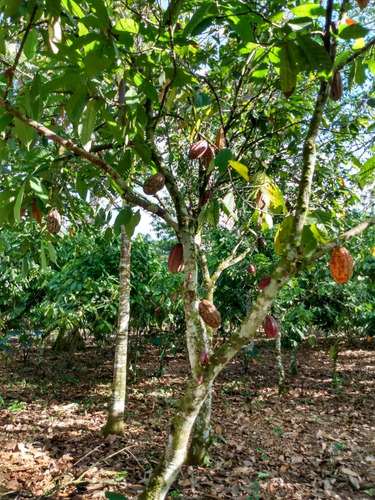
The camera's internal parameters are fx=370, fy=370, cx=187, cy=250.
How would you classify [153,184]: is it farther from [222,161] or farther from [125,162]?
[222,161]

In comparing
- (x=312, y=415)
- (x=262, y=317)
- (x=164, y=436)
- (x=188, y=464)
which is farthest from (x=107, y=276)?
(x=262, y=317)

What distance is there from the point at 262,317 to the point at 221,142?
89 centimetres

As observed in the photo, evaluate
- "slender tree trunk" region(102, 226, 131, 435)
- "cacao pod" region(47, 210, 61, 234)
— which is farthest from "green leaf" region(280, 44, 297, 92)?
"slender tree trunk" region(102, 226, 131, 435)

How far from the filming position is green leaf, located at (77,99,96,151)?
1.13 metres

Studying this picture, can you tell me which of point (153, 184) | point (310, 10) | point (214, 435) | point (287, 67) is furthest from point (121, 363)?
point (310, 10)

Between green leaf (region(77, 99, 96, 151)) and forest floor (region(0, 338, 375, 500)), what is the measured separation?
1488mm

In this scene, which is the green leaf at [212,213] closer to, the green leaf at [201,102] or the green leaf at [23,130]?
the green leaf at [201,102]

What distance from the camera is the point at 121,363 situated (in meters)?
3.24

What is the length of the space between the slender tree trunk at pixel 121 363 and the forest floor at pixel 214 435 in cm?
13

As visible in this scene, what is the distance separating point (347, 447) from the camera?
3.23 metres

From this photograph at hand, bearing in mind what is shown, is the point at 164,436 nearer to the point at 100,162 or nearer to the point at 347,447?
the point at 347,447

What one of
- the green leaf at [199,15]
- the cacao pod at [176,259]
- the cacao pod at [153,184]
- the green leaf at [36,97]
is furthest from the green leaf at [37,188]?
the green leaf at [199,15]

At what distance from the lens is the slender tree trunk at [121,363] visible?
3135 millimetres

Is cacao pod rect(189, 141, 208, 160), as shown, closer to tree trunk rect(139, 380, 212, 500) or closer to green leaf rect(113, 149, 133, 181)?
green leaf rect(113, 149, 133, 181)
